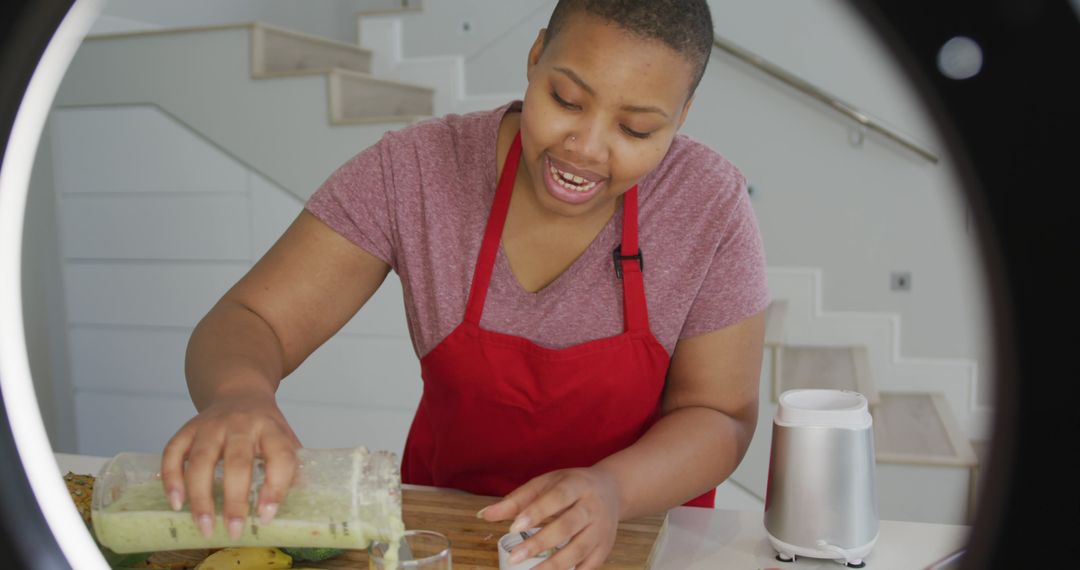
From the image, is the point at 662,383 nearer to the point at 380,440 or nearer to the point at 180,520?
the point at 180,520

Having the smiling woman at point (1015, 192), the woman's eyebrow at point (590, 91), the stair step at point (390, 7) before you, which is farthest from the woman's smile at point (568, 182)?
the stair step at point (390, 7)

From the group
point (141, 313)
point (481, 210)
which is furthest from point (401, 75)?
point (481, 210)

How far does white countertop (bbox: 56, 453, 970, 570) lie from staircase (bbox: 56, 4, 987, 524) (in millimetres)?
1643

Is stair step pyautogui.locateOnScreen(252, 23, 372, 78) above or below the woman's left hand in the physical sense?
above

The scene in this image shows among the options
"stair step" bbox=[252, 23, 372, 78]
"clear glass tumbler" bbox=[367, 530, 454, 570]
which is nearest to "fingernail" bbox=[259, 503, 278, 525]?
"clear glass tumbler" bbox=[367, 530, 454, 570]

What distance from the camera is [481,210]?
1169mm

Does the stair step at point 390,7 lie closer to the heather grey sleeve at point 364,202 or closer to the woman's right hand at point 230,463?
the heather grey sleeve at point 364,202

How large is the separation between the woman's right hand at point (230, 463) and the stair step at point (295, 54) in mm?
2410

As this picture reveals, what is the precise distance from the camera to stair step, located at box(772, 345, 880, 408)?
2.79m

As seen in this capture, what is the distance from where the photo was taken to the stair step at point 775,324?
106 inches

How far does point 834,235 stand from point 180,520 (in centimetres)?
309

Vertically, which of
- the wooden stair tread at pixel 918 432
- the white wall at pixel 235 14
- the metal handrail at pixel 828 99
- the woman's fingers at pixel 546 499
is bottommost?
the wooden stair tread at pixel 918 432

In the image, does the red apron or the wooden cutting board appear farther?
the red apron

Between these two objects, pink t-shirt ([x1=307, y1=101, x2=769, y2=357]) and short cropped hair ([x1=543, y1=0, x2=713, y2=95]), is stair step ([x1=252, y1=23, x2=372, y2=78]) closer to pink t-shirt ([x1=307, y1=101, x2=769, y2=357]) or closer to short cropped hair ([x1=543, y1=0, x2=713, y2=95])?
pink t-shirt ([x1=307, y1=101, x2=769, y2=357])
